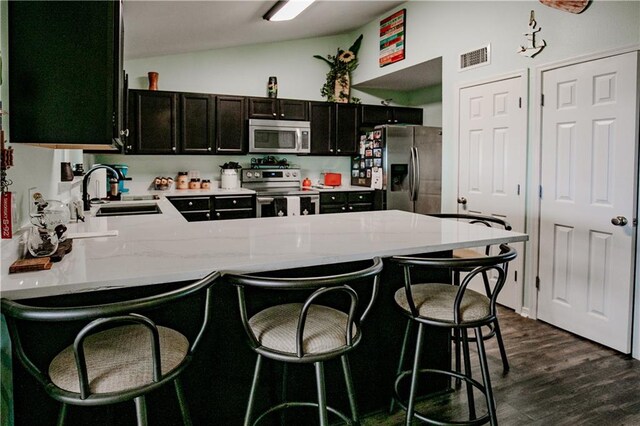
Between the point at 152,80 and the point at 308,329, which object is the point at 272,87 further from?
the point at 308,329

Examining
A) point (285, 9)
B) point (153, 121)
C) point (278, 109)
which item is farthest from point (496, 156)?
point (153, 121)

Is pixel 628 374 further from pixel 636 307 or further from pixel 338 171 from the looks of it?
pixel 338 171

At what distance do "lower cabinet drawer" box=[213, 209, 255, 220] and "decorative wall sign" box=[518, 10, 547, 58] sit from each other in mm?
3263

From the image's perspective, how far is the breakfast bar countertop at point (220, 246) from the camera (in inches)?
53.8

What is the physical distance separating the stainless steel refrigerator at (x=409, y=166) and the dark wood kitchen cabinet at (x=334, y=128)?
45 cm

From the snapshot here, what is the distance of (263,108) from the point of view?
5609mm

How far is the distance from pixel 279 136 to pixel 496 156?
2718 mm

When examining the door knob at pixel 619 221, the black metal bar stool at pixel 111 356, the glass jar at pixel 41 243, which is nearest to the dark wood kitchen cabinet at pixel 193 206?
the glass jar at pixel 41 243

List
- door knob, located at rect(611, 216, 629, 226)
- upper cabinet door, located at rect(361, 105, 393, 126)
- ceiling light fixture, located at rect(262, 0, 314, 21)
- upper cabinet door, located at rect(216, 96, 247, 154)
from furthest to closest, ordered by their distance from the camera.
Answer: upper cabinet door, located at rect(361, 105, 393, 126) < upper cabinet door, located at rect(216, 96, 247, 154) < ceiling light fixture, located at rect(262, 0, 314, 21) < door knob, located at rect(611, 216, 629, 226)

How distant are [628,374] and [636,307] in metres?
0.48

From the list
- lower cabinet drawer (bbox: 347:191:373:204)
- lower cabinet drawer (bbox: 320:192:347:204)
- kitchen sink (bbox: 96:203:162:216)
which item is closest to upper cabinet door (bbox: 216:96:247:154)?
lower cabinet drawer (bbox: 320:192:347:204)

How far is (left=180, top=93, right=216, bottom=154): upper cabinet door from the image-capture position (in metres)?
5.25

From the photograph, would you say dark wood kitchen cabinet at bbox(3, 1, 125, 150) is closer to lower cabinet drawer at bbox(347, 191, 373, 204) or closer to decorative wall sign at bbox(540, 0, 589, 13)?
decorative wall sign at bbox(540, 0, 589, 13)

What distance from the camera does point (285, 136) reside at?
224 inches
